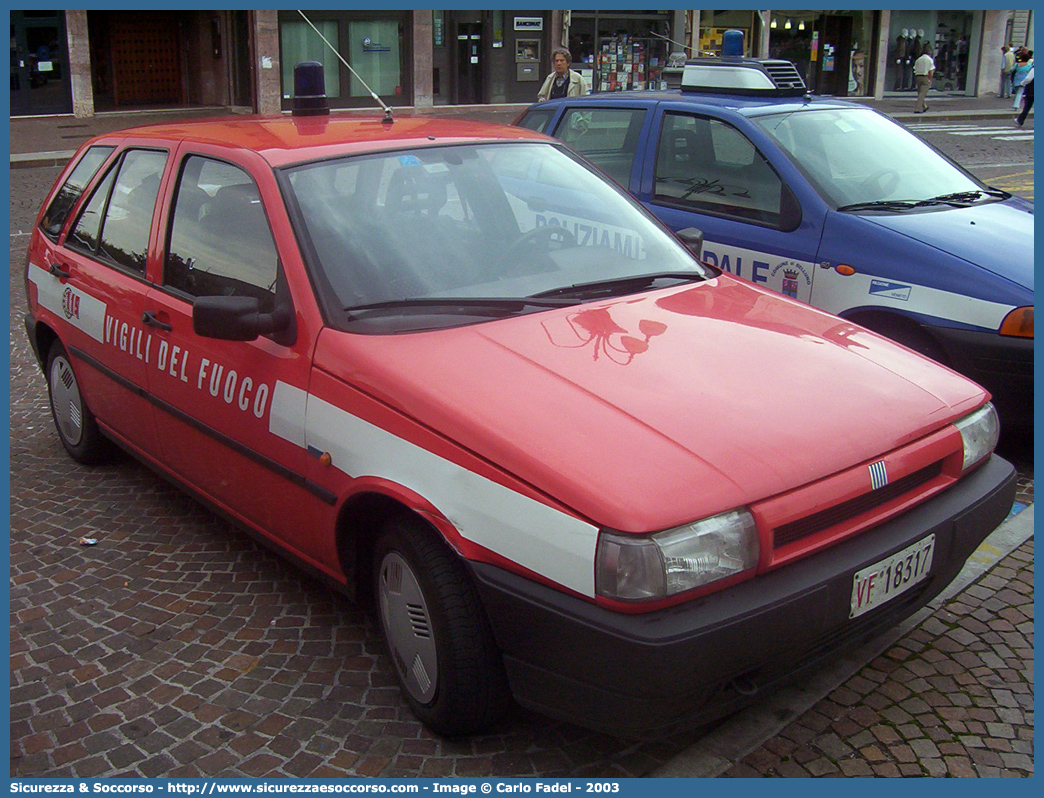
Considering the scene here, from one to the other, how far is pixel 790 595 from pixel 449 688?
937 millimetres

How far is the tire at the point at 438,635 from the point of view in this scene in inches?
108

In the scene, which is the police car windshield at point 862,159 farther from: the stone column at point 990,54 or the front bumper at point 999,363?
the stone column at point 990,54

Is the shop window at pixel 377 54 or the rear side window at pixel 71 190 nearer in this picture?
the rear side window at pixel 71 190

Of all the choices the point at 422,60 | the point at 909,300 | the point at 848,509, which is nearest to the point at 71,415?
the point at 848,509

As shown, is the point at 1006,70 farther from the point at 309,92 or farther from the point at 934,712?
the point at 934,712

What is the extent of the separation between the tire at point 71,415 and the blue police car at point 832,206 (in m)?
2.52

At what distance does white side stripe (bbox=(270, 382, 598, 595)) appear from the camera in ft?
8.13

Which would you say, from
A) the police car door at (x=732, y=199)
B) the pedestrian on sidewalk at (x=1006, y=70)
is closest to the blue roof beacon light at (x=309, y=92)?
the police car door at (x=732, y=199)

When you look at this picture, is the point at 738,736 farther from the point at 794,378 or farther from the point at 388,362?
the point at 388,362

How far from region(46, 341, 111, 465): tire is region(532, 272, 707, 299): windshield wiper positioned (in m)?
2.55

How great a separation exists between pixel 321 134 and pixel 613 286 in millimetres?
1250

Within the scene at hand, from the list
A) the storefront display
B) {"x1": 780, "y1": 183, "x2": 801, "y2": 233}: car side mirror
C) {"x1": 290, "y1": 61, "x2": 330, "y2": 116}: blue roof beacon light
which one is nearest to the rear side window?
{"x1": 290, "y1": 61, "x2": 330, "y2": 116}: blue roof beacon light

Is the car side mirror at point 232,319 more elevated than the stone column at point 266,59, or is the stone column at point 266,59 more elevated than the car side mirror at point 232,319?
the stone column at point 266,59

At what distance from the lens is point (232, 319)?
324 cm
